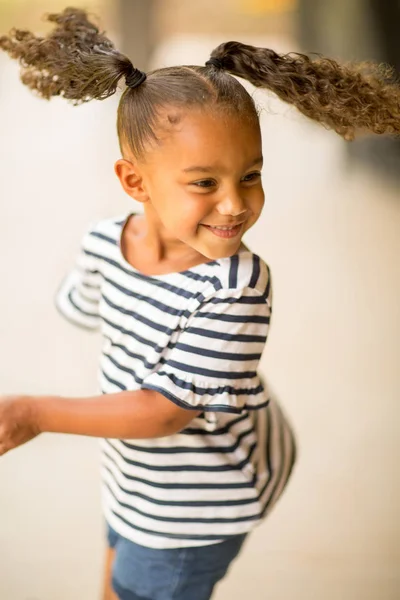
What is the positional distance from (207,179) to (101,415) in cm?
15

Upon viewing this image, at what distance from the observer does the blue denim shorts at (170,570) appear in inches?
21.4

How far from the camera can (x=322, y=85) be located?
46 cm

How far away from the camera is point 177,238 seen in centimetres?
51

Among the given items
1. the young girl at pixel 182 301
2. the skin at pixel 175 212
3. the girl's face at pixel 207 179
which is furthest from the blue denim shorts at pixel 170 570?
the girl's face at pixel 207 179

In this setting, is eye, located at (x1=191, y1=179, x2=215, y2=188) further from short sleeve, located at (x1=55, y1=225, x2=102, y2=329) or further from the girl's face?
short sleeve, located at (x1=55, y1=225, x2=102, y2=329)

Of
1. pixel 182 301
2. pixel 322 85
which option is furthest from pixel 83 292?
pixel 322 85

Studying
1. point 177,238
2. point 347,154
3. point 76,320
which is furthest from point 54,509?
point 347,154

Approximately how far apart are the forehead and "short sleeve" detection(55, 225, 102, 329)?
146mm

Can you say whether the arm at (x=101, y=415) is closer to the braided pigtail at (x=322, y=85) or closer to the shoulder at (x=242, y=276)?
the shoulder at (x=242, y=276)

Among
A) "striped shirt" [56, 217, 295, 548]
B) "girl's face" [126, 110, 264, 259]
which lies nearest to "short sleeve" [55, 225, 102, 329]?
"striped shirt" [56, 217, 295, 548]

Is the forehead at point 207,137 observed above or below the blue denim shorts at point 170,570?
above

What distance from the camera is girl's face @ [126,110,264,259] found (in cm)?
44

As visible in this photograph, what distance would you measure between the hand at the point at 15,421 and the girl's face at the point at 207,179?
13cm

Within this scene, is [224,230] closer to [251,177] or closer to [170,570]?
[251,177]
